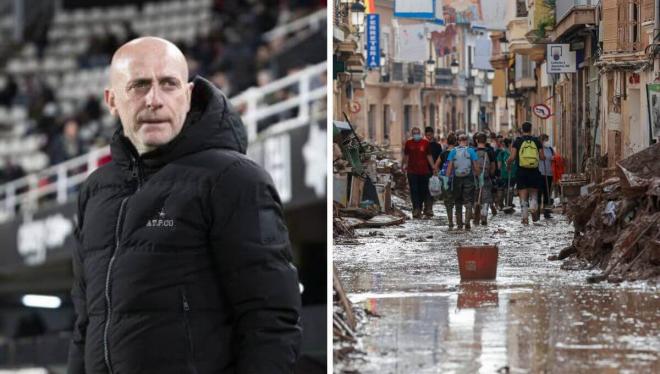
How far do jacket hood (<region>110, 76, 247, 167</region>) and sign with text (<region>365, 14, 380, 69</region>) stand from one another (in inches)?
62.0

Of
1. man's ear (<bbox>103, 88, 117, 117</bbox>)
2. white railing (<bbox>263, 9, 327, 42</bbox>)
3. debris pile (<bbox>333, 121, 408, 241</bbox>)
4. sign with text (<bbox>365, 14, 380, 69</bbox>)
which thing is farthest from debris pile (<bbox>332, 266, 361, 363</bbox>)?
white railing (<bbox>263, 9, 327, 42</bbox>)

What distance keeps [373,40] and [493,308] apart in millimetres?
728

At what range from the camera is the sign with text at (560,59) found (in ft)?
10.3

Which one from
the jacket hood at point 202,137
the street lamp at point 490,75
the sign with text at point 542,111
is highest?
the street lamp at point 490,75

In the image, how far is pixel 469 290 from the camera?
3.25m

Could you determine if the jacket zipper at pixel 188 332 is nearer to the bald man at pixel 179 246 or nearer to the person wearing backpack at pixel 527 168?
the bald man at pixel 179 246

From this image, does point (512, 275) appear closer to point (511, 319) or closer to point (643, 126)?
point (511, 319)

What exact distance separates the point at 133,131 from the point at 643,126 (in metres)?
1.82

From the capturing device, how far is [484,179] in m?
3.29

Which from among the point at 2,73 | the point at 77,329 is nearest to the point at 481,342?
the point at 77,329

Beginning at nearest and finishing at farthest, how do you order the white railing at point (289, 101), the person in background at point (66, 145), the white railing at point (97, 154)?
the white railing at point (289, 101) < the white railing at point (97, 154) < the person in background at point (66, 145)

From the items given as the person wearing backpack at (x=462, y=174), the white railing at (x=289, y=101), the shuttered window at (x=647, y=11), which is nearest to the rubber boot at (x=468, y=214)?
the person wearing backpack at (x=462, y=174)

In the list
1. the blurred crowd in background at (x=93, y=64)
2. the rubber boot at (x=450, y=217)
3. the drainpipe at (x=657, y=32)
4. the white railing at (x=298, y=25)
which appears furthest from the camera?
the blurred crowd in background at (x=93, y=64)

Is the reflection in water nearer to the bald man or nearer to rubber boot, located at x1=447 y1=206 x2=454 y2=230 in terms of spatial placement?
rubber boot, located at x1=447 y1=206 x2=454 y2=230
